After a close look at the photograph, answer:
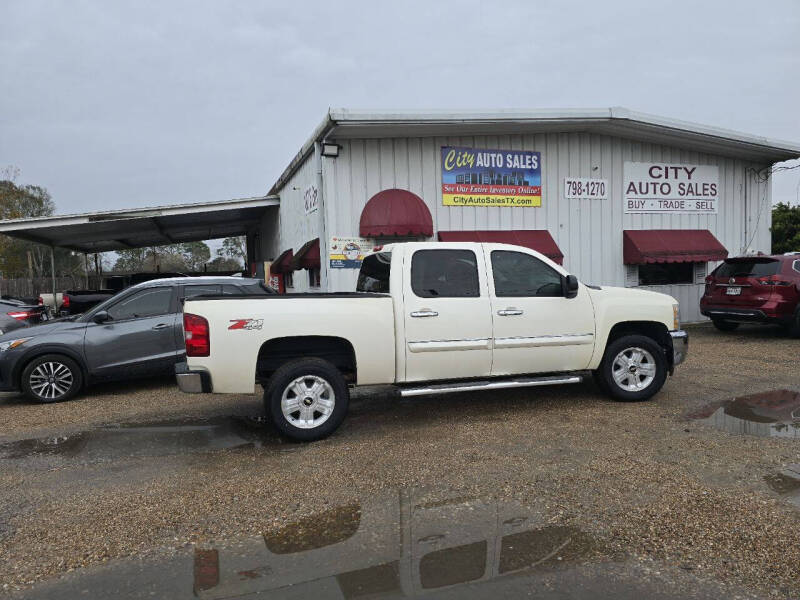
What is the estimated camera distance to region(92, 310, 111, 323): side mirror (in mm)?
7857

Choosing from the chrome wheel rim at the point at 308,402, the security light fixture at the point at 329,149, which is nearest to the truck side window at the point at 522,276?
the chrome wheel rim at the point at 308,402

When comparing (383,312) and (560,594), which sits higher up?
(383,312)

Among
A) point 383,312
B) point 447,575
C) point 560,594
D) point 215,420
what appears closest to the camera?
point 560,594

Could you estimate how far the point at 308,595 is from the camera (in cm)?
290

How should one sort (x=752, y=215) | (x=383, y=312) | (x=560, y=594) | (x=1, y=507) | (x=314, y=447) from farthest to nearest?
(x=752, y=215)
(x=383, y=312)
(x=314, y=447)
(x=1, y=507)
(x=560, y=594)

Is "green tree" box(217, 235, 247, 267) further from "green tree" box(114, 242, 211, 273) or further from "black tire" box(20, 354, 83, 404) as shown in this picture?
"black tire" box(20, 354, 83, 404)

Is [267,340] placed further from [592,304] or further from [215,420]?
[592,304]

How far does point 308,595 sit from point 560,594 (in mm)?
1242

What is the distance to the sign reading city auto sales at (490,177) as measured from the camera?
12711 mm

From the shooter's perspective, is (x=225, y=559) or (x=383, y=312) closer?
(x=225, y=559)

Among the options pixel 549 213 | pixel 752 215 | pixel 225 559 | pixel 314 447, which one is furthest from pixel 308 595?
pixel 752 215

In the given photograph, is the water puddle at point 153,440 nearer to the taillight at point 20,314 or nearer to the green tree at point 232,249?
the taillight at point 20,314

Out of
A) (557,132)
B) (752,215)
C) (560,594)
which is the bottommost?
(560,594)

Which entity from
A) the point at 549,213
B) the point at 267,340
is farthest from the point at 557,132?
the point at 267,340
